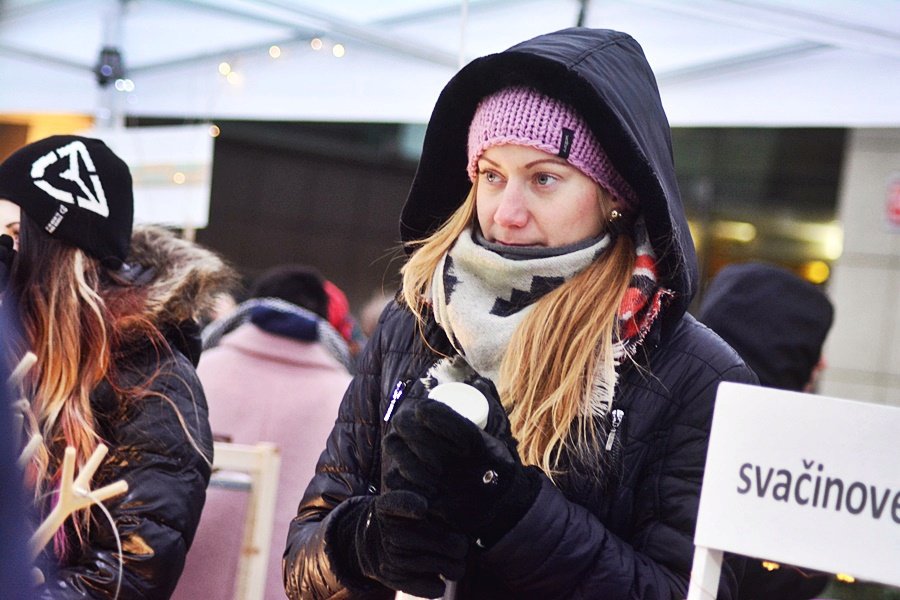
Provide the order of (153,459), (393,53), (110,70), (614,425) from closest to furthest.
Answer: (614,425) → (153,459) → (393,53) → (110,70)

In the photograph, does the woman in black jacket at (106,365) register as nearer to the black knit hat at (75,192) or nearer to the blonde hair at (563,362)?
the black knit hat at (75,192)

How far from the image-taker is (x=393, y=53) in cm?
494

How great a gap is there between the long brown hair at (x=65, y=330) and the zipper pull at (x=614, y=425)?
3.37 ft

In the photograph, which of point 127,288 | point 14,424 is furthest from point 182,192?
point 14,424

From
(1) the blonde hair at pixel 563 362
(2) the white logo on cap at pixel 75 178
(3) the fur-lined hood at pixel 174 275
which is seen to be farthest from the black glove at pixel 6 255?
(1) the blonde hair at pixel 563 362

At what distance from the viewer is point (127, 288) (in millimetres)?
2383

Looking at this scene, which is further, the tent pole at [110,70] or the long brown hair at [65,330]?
the tent pole at [110,70]

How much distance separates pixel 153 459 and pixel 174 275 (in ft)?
1.37

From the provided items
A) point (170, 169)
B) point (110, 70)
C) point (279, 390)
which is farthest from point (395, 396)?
point (110, 70)

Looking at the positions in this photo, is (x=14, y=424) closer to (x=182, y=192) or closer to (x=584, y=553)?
(x=584, y=553)

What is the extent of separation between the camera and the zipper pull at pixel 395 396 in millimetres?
1660

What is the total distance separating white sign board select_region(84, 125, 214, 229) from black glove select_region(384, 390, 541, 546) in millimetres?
3701

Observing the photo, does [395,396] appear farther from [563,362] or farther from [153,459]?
[153,459]

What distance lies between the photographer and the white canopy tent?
3.97m
